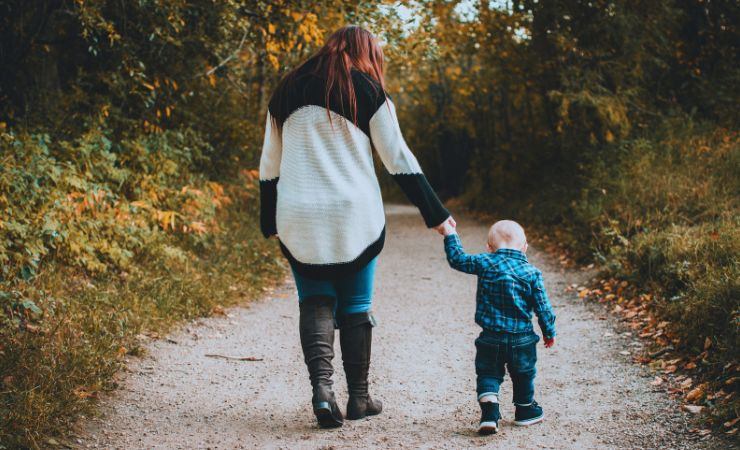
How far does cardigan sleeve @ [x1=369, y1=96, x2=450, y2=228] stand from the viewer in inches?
139

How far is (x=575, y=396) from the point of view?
14.3 feet

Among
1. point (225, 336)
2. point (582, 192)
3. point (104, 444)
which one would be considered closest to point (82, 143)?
point (225, 336)

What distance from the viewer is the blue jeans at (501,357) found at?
11.8 feet

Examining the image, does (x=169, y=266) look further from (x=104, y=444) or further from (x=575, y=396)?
(x=575, y=396)

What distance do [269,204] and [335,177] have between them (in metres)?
0.50

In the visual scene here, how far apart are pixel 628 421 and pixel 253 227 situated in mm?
6698

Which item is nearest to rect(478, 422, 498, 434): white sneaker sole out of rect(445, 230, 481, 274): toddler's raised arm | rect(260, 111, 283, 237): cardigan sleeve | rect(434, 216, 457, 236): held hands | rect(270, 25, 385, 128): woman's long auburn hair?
rect(445, 230, 481, 274): toddler's raised arm

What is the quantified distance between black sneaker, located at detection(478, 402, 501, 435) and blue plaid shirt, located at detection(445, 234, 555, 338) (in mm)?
396

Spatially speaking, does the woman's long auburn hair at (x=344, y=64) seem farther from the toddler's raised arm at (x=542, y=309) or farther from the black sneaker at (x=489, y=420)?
the black sneaker at (x=489, y=420)

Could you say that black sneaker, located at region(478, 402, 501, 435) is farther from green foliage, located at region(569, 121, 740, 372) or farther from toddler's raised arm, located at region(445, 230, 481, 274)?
green foliage, located at region(569, 121, 740, 372)

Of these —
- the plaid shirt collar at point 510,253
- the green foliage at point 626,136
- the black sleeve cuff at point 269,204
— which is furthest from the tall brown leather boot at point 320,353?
the green foliage at point 626,136

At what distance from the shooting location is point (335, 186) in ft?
11.5

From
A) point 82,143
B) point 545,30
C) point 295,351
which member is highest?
point 545,30

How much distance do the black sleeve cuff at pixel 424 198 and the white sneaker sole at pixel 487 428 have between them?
3.37ft
